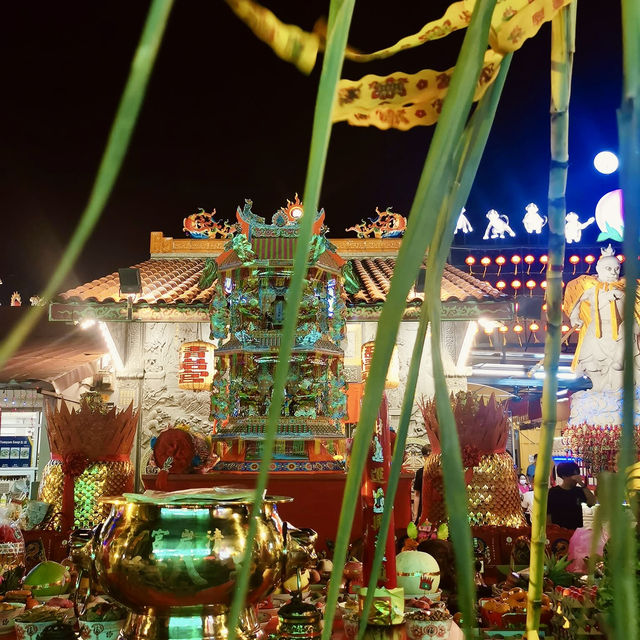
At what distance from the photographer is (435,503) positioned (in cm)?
311

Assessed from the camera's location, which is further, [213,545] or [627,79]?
[213,545]

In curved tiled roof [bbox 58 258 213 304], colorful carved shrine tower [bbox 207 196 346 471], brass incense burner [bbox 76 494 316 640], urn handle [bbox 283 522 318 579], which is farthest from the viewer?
curved tiled roof [bbox 58 258 213 304]

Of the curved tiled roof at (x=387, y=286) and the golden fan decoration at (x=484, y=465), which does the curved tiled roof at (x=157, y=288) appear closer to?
the curved tiled roof at (x=387, y=286)

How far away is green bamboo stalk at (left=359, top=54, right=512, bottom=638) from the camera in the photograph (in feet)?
0.78

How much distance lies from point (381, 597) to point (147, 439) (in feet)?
22.2

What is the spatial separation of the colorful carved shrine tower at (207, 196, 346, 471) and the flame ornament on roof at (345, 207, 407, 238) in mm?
3962

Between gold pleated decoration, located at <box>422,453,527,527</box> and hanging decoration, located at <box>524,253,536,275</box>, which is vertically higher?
hanging decoration, located at <box>524,253,536,275</box>

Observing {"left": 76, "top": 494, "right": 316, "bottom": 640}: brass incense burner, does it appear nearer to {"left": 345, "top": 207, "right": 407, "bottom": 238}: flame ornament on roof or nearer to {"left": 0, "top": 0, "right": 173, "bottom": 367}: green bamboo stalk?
{"left": 0, "top": 0, "right": 173, "bottom": 367}: green bamboo stalk

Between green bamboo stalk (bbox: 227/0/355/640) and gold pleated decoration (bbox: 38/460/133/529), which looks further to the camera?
gold pleated decoration (bbox: 38/460/133/529)

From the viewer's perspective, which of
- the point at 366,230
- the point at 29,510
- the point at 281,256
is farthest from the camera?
the point at 366,230

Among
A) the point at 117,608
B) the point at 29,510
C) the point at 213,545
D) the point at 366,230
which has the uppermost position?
the point at 366,230

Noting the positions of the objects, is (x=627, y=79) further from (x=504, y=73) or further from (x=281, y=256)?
(x=281, y=256)

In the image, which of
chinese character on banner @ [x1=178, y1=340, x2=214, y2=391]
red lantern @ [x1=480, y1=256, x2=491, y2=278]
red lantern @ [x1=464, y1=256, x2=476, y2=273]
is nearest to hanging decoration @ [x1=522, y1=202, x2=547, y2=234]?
red lantern @ [x1=480, y1=256, x2=491, y2=278]

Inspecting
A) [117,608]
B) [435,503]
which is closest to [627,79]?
[117,608]
